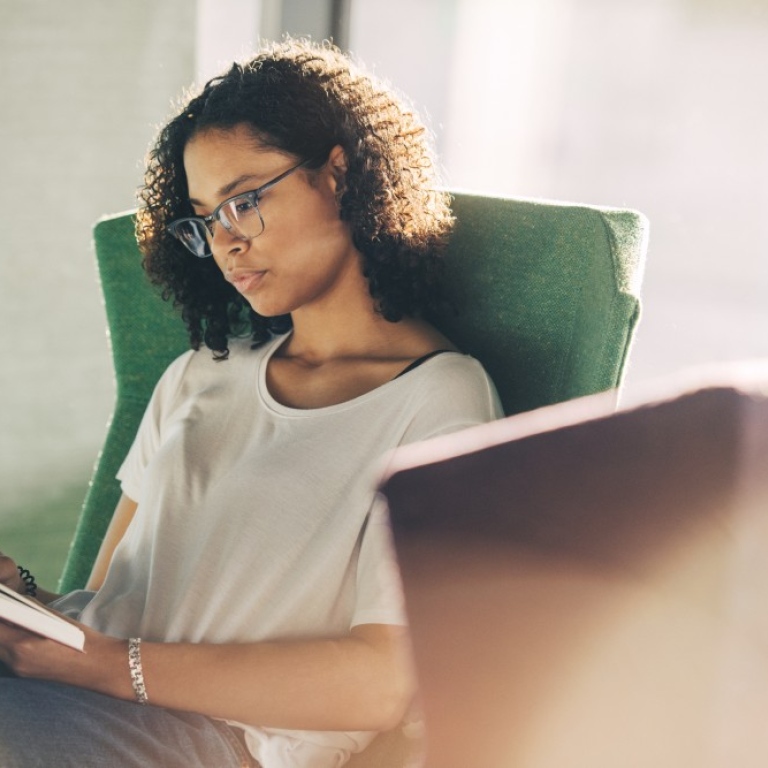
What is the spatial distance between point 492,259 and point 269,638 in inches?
21.3

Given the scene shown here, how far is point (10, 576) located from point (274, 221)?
54 centimetres

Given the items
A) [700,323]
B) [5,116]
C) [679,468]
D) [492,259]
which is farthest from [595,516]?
[5,116]

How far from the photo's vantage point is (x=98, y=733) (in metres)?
1.00

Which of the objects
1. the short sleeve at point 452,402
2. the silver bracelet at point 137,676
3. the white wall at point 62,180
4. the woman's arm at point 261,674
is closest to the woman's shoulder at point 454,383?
the short sleeve at point 452,402

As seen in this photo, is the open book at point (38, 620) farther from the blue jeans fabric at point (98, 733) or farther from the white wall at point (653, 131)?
the white wall at point (653, 131)

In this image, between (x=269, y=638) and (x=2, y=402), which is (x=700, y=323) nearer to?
(x=269, y=638)

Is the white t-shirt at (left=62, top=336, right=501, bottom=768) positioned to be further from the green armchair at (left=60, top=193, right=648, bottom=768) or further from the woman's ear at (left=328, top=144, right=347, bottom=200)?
the woman's ear at (left=328, top=144, right=347, bottom=200)

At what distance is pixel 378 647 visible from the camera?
972mm

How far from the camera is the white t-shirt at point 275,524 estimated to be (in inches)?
41.8

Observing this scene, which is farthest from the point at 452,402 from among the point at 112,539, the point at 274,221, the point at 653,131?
the point at 653,131

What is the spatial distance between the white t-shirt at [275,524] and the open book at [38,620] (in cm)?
15

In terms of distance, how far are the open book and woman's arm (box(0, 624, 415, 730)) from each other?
3cm

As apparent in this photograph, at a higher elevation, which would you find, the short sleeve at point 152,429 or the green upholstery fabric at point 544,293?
the green upholstery fabric at point 544,293

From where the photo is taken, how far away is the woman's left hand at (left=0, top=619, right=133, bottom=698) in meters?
1.04
